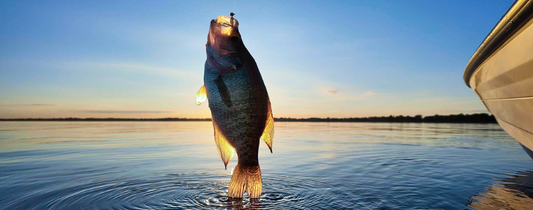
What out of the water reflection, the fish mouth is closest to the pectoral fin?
the fish mouth

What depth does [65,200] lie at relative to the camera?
5074 mm

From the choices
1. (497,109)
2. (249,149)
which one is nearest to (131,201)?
(249,149)

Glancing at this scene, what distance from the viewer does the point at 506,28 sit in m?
3.32

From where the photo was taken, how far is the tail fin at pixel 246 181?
13.9ft

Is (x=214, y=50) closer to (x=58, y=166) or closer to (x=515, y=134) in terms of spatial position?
(x=515, y=134)

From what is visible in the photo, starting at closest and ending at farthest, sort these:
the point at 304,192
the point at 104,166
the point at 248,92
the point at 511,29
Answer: the point at 511,29 < the point at 248,92 < the point at 304,192 < the point at 104,166

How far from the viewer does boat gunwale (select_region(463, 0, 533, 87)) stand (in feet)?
9.48

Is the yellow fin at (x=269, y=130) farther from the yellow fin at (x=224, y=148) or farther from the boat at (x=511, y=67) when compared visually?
→ the boat at (x=511, y=67)

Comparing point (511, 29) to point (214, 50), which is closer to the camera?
point (511, 29)

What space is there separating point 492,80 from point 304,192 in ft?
10.6

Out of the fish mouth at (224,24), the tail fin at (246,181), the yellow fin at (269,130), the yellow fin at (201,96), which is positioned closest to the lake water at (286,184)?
the tail fin at (246,181)

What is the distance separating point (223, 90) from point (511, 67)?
10.3 feet

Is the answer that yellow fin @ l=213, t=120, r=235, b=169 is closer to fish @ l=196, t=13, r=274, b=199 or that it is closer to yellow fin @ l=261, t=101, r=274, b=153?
fish @ l=196, t=13, r=274, b=199

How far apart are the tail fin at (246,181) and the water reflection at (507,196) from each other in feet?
10.1
